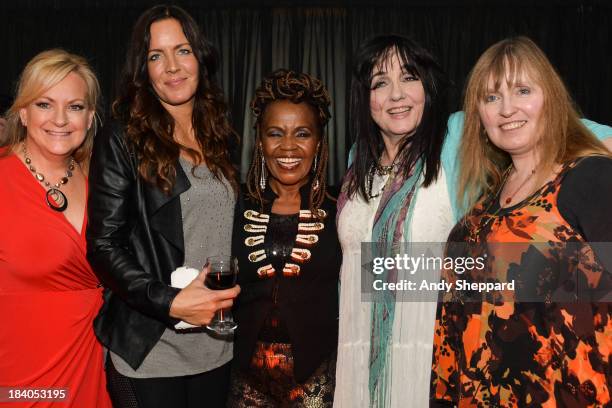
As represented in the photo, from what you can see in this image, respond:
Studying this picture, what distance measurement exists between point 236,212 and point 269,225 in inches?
6.2

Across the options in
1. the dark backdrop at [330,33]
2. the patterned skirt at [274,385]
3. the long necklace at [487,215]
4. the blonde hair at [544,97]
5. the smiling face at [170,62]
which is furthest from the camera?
the dark backdrop at [330,33]

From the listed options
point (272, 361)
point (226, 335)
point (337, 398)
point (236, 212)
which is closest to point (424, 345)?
point (337, 398)

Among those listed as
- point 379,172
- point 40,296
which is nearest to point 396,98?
point 379,172

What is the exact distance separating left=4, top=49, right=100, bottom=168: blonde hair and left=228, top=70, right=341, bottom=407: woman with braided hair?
0.75 meters

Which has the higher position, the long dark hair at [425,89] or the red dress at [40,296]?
the long dark hair at [425,89]

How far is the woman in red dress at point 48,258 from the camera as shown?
2.43m

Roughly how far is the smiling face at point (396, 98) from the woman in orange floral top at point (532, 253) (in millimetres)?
286

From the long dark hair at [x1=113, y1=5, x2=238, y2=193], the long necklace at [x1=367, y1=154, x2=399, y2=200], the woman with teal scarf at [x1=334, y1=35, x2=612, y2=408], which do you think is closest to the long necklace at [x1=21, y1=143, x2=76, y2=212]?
the long dark hair at [x1=113, y1=5, x2=238, y2=193]

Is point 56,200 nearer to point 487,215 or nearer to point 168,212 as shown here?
point 168,212

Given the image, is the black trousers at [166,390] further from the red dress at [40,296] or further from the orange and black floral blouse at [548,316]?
the orange and black floral blouse at [548,316]

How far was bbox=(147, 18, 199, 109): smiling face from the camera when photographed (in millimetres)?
2406

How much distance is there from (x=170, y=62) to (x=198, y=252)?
0.77 metres

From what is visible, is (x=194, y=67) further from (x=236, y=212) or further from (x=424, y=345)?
(x=424, y=345)

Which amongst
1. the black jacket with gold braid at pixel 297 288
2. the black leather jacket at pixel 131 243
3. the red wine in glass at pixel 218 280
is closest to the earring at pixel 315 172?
the black jacket with gold braid at pixel 297 288
